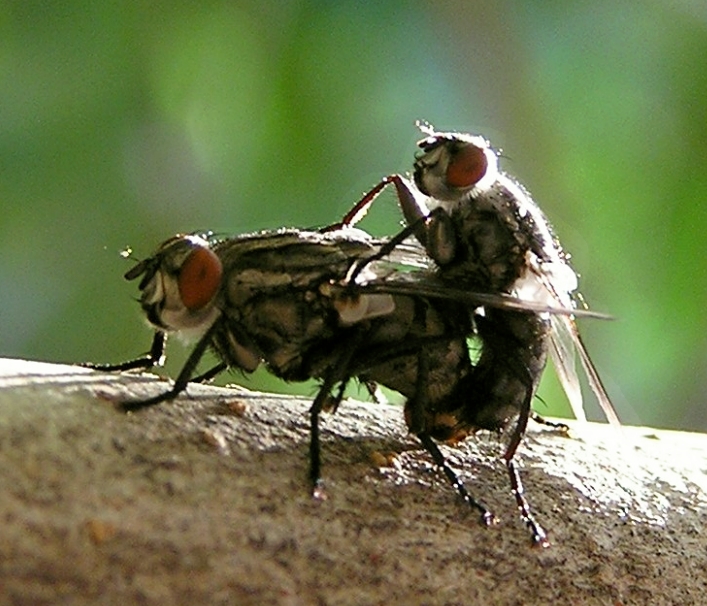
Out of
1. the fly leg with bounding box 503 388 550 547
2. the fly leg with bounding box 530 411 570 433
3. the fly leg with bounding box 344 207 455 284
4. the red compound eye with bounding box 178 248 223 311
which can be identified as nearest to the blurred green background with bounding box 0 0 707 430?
the fly leg with bounding box 530 411 570 433

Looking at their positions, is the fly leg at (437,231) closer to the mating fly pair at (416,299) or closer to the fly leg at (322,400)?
the mating fly pair at (416,299)

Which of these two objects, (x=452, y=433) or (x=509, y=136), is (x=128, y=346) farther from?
(x=452, y=433)

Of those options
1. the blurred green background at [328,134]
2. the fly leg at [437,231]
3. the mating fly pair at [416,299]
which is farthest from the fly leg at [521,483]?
the blurred green background at [328,134]

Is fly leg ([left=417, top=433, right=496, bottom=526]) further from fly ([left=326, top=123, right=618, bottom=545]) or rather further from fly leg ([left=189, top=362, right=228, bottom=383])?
fly leg ([left=189, top=362, right=228, bottom=383])

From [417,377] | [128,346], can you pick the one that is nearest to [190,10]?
[128,346]

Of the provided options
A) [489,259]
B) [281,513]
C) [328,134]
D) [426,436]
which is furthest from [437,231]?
[328,134]

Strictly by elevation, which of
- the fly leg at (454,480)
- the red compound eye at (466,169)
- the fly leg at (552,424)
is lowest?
the fly leg at (552,424)

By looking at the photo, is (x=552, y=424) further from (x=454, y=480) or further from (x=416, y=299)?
(x=454, y=480)
